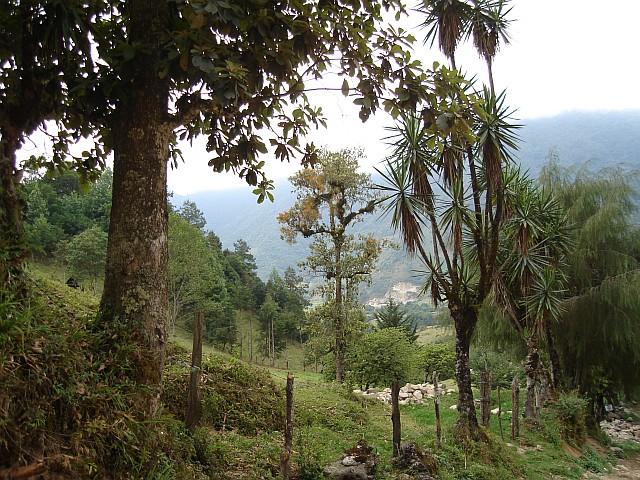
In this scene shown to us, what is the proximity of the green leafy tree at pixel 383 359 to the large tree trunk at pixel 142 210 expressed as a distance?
14.6 metres

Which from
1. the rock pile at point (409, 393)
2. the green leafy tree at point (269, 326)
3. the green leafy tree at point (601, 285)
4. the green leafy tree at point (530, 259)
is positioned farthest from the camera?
the green leafy tree at point (269, 326)

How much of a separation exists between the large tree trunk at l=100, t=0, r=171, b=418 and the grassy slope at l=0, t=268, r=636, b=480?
0.98ft

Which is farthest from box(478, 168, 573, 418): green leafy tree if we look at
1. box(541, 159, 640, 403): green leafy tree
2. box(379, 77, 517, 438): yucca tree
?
box(541, 159, 640, 403): green leafy tree

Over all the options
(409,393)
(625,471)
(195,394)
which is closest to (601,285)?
(625,471)

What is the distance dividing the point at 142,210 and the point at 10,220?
2.73 ft

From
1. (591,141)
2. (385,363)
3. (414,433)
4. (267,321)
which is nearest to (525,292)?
(414,433)

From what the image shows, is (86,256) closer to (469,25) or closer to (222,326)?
(222,326)

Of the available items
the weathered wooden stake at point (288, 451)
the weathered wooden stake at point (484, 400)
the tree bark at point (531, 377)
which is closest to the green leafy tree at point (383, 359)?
the tree bark at point (531, 377)

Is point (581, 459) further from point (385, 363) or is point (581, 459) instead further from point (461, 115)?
point (461, 115)

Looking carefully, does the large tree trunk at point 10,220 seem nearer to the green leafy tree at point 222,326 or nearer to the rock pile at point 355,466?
the rock pile at point 355,466

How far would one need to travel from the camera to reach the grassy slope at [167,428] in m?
2.25

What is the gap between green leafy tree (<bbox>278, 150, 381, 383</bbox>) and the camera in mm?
18297

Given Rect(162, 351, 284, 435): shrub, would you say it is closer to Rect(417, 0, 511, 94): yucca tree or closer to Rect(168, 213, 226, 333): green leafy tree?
Rect(417, 0, 511, 94): yucca tree

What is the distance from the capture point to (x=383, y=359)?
16891mm
